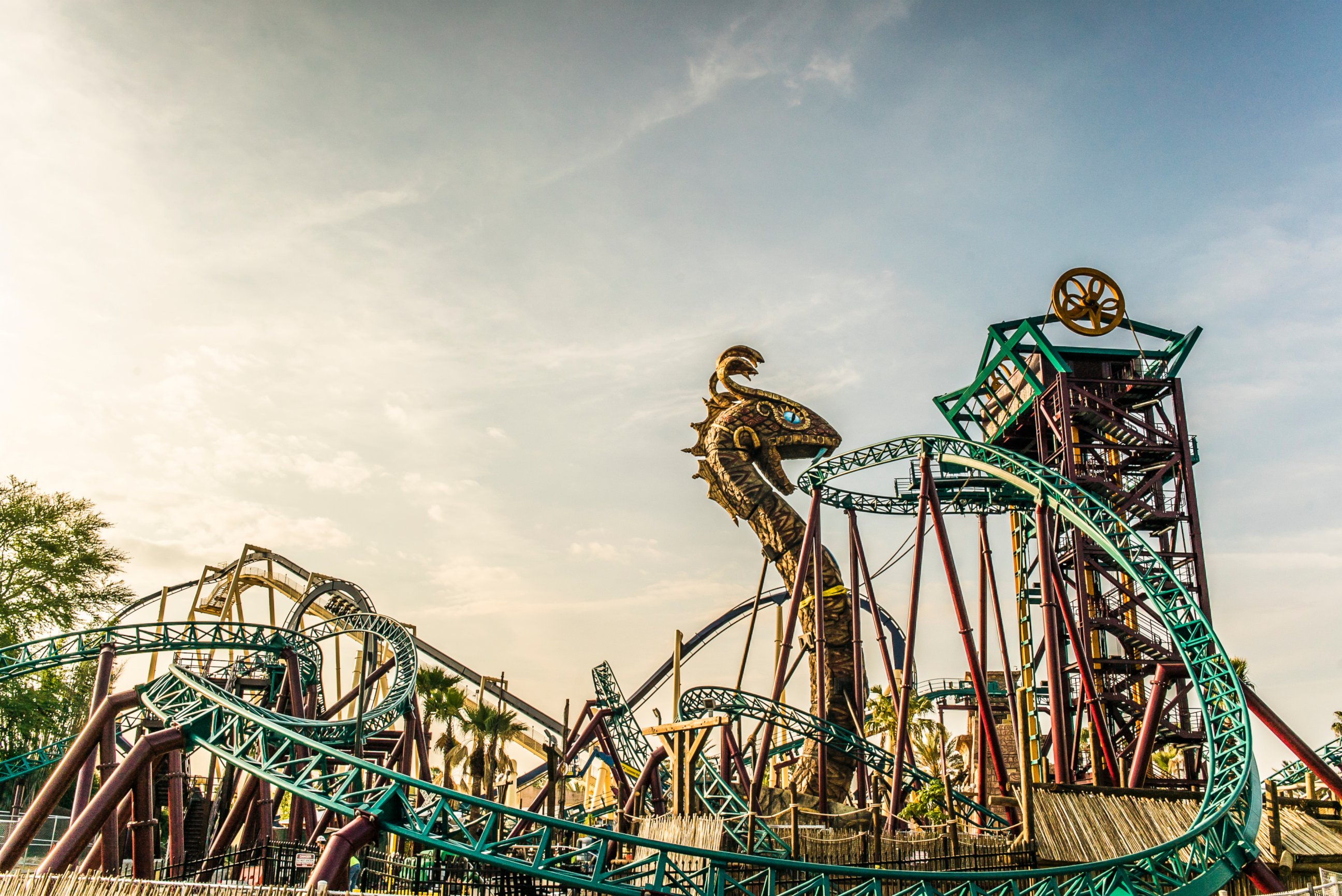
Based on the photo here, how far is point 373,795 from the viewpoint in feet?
32.8

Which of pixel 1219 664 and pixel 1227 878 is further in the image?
pixel 1219 664

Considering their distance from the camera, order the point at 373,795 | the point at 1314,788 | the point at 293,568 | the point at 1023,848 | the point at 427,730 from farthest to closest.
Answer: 1. the point at 293,568
2. the point at 427,730
3. the point at 1314,788
4. the point at 1023,848
5. the point at 373,795

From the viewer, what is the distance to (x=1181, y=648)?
14516 millimetres

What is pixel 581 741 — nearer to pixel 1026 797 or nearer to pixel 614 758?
pixel 614 758

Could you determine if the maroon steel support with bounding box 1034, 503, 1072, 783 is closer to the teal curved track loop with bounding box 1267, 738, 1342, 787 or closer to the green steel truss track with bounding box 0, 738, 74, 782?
the teal curved track loop with bounding box 1267, 738, 1342, 787

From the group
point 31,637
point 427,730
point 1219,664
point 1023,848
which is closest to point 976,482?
point 1219,664

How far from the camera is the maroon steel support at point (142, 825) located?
11672mm

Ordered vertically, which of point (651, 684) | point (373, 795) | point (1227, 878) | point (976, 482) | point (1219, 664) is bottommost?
point (1227, 878)

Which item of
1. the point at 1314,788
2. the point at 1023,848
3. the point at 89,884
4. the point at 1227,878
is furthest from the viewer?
the point at 1314,788

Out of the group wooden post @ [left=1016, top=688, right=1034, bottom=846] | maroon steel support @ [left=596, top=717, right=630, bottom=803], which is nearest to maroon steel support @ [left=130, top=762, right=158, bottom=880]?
wooden post @ [left=1016, top=688, right=1034, bottom=846]

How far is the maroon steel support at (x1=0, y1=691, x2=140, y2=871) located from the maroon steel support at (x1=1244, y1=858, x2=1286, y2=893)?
13.6 meters

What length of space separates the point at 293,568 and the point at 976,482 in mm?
18476

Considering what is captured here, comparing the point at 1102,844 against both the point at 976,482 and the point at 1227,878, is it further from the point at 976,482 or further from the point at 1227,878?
the point at 976,482

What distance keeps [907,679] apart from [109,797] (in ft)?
40.6
